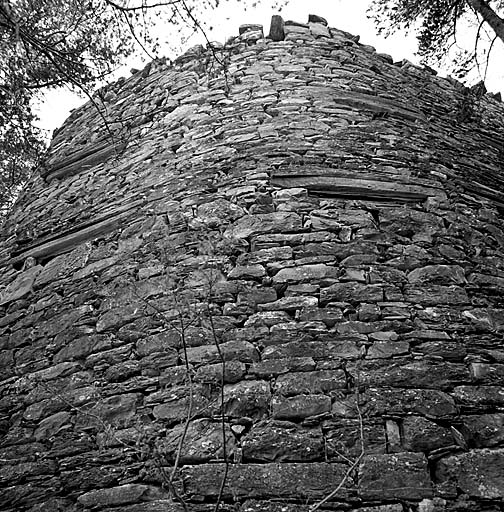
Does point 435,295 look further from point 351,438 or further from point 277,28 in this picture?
point 277,28

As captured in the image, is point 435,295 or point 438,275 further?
point 438,275

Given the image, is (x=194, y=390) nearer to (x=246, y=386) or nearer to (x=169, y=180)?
(x=246, y=386)

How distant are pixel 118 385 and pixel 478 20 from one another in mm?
5519

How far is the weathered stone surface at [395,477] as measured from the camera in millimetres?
2252

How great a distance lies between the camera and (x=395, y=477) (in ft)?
7.53

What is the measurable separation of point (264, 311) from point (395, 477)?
0.98m

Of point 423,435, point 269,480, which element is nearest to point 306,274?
point 423,435

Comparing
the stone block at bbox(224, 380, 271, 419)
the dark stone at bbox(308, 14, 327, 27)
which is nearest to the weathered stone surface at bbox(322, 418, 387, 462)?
the stone block at bbox(224, 380, 271, 419)

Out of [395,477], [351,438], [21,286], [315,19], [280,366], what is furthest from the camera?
[315,19]

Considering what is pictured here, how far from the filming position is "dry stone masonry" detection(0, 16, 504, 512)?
7.91ft

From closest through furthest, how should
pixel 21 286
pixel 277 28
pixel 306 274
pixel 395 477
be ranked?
pixel 395 477 < pixel 306 274 < pixel 21 286 < pixel 277 28

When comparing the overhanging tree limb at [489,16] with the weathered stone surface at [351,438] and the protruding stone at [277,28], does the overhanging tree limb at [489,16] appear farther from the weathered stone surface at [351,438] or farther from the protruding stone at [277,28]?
the weathered stone surface at [351,438]

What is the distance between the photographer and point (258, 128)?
13.3ft

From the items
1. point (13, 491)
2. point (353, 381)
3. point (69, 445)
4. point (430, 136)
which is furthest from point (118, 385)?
point (430, 136)
